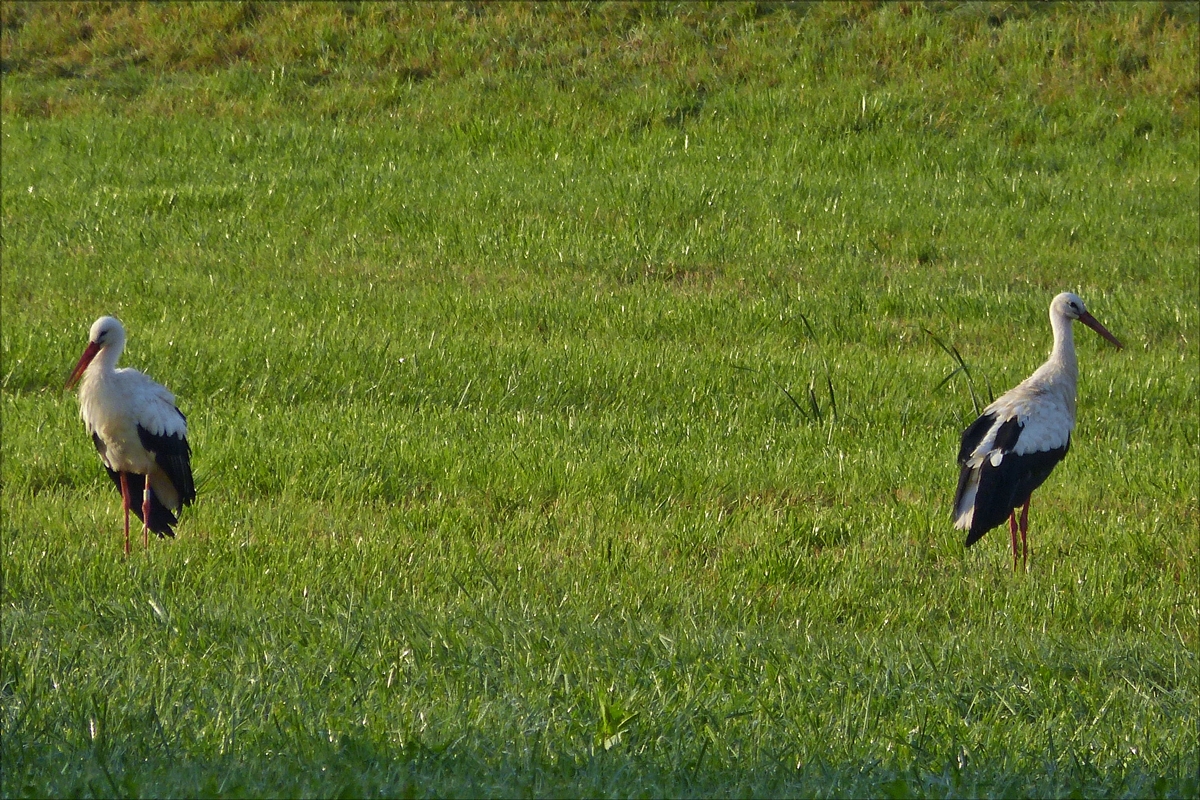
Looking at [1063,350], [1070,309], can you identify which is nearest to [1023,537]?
[1063,350]

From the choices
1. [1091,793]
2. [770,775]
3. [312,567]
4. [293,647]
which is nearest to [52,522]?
[312,567]

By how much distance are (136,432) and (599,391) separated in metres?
3.11

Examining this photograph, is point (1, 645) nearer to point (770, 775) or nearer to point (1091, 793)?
point (770, 775)

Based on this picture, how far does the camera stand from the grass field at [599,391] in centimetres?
396

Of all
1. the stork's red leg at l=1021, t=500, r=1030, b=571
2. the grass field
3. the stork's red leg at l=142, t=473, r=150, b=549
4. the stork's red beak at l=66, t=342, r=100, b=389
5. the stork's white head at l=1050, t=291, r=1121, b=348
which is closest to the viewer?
the grass field

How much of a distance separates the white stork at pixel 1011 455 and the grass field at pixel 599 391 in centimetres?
27

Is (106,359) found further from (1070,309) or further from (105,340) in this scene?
(1070,309)

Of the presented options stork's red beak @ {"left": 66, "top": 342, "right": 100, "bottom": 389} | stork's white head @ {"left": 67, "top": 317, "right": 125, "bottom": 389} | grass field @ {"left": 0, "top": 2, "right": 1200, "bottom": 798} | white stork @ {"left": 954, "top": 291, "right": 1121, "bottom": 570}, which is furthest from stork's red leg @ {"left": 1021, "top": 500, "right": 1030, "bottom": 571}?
stork's red beak @ {"left": 66, "top": 342, "right": 100, "bottom": 389}

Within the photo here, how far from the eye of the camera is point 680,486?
7211 mm

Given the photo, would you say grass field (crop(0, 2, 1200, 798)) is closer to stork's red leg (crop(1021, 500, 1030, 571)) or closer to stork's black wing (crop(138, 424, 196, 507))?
stork's red leg (crop(1021, 500, 1030, 571))

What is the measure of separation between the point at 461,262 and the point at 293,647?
740 centimetres

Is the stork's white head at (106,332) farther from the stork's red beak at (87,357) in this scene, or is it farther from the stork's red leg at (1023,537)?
the stork's red leg at (1023,537)

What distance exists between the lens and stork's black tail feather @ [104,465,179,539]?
20.8 feet

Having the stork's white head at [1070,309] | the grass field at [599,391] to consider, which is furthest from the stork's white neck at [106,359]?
the stork's white head at [1070,309]
